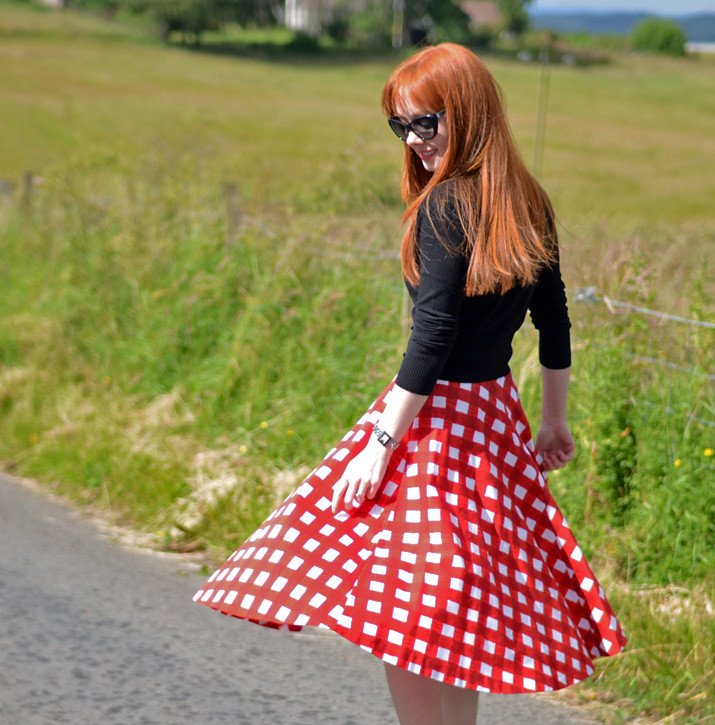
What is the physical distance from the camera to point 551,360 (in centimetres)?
281

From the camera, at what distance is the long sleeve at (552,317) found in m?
2.70

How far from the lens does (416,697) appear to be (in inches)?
97.0

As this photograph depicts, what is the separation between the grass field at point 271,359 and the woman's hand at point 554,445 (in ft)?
3.30

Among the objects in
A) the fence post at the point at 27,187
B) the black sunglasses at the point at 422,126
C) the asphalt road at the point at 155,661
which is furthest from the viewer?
the fence post at the point at 27,187

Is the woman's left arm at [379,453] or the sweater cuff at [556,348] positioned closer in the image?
the woman's left arm at [379,453]

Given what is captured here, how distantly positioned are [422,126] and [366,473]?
0.71 meters

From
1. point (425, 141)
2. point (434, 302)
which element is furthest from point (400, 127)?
point (434, 302)

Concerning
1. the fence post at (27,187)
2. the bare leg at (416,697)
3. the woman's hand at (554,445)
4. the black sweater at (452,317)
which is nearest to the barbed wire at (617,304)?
the woman's hand at (554,445)

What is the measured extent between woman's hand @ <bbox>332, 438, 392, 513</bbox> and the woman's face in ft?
1.95

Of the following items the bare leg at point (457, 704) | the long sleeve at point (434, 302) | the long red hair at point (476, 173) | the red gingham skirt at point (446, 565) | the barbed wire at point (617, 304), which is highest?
the long red hair at point (476, 173)

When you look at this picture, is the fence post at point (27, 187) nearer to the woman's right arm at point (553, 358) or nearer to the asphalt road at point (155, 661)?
the asphalt road at point (155, 661)

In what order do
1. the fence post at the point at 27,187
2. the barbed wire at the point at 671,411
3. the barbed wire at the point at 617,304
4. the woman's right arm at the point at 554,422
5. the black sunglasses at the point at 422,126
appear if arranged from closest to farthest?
the black sunglasses at the point at 422,126 → the woman's right arm at the point at 554,422 → the barbed wire at the point at 671,411 → the barbed wire at the point at 617,304 → the fence post at the point at 27,187

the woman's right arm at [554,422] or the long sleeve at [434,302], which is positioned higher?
the long sleeve at [434,302]

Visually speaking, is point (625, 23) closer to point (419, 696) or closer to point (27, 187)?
point (27, 187)
